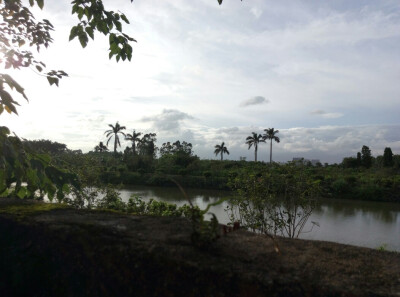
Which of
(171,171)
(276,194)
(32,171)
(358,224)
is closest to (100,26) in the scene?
(32,171)

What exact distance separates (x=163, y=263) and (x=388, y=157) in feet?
151

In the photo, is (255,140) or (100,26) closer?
(100,26)

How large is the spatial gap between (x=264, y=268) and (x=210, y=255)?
0.85 feet

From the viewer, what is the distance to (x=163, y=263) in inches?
58.7

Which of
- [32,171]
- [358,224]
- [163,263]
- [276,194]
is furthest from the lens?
[358,224]

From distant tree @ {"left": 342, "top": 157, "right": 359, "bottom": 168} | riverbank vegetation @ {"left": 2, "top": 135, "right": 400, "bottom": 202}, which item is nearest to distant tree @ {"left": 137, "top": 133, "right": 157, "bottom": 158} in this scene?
riverbank vegetation @ {"left": 2, "top": 135, "right": 400, "bottom": 202}

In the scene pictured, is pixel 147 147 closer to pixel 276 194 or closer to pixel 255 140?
pixel 255 140

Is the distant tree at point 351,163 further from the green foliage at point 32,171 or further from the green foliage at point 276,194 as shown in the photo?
the green foliage at point 32,171

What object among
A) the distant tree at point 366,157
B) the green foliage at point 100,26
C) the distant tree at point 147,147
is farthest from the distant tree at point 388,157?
the green foliage at point 100,26

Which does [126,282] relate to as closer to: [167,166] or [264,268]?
[264,268]

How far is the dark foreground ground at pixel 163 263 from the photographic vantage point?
4.44 feet

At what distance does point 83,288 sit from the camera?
5.44ft

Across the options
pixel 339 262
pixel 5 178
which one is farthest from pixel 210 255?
pixel 5 178

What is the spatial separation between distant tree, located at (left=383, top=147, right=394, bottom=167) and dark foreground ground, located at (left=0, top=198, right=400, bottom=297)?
1756 inches
